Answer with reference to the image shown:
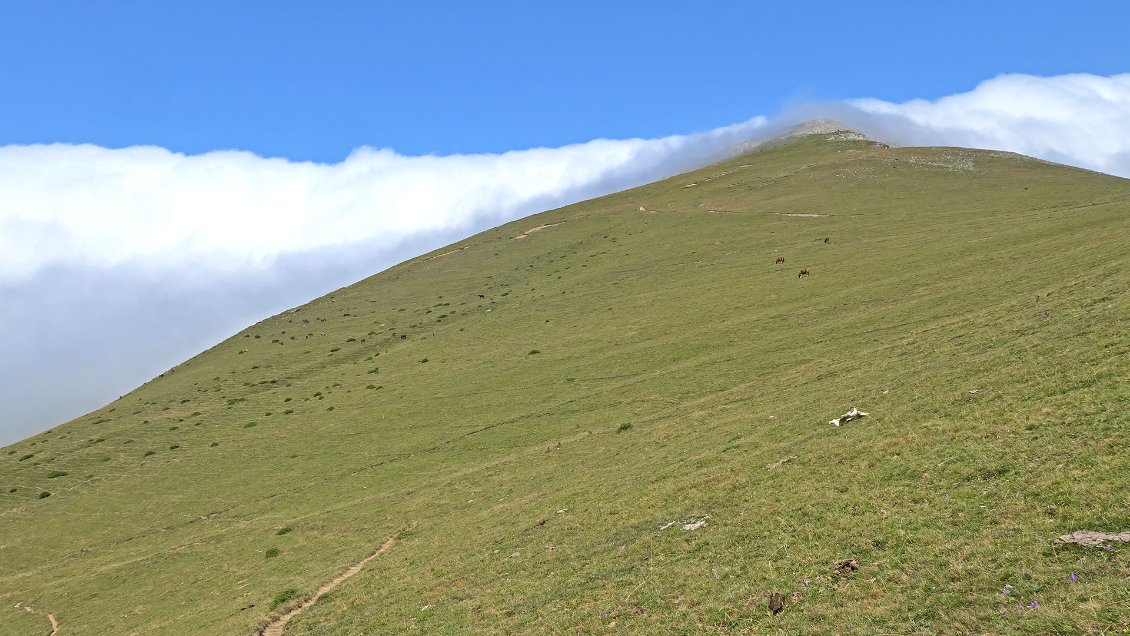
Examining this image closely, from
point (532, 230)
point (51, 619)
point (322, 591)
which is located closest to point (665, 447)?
point (322, 591)

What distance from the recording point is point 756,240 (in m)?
74.2

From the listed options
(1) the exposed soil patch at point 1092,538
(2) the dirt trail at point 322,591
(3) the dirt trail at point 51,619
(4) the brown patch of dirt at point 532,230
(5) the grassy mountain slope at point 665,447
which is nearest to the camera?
(1) the exposed soil patch at point 1092,538

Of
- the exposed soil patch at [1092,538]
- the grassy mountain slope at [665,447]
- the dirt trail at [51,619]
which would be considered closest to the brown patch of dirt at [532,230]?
the grassy mountain slope at [665,447]

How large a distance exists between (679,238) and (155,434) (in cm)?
5106

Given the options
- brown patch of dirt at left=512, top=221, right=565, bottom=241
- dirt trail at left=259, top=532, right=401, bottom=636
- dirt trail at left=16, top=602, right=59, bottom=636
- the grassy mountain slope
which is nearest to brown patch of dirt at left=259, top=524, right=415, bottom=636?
dirt trail at left=259, top=532, right=401, bottom=636

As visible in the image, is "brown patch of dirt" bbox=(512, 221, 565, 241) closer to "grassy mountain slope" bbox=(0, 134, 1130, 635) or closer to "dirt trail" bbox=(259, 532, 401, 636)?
"grassy mountain slope" bbox=(0, 134, 1130, 635)

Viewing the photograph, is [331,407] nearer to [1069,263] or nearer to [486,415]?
Answer: [486,415]

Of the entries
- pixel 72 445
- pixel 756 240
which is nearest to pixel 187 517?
pixel 72 445

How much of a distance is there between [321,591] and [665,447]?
1289 centimetres

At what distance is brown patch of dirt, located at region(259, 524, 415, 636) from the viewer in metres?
23.0

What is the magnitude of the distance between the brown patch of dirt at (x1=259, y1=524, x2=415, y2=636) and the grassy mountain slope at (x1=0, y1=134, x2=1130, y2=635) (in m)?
0.44

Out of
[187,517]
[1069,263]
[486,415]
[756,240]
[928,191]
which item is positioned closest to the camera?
[1069,263]

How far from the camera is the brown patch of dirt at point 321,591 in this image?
2301 cm

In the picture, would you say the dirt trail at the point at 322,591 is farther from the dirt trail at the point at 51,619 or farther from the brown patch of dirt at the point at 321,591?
the dirt trail at the point at 51,619
